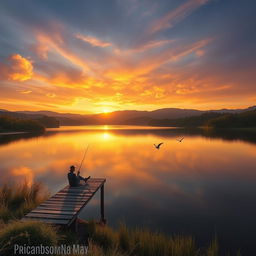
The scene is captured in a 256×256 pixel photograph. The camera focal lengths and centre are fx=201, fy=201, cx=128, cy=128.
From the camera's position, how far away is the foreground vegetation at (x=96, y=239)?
6234 mm

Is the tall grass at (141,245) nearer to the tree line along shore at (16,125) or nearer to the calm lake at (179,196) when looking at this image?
the calm lake at (179,196)

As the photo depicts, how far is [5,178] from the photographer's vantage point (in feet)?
79.9

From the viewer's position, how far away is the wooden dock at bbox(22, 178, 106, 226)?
8680mm

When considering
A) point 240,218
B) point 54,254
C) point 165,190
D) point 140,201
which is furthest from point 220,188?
point 54,254

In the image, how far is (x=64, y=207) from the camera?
988cm

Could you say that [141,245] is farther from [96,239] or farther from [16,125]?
[16,125]

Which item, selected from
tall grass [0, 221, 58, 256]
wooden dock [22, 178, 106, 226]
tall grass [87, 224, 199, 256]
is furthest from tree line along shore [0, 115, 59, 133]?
tall grass [0, 221, 58, 256]

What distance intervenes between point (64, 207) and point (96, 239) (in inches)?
85.0

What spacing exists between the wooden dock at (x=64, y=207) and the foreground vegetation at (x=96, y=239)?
0.58 meters

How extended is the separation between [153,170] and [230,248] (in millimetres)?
18623

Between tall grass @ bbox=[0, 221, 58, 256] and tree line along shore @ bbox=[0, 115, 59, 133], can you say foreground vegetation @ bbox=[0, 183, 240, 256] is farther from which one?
tree line along shore @ bbox=[0, 115, 59, 133]

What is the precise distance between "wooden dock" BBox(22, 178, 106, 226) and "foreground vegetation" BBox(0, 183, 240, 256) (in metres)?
0.58

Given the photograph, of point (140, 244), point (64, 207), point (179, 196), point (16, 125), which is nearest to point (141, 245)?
point (140, 244)

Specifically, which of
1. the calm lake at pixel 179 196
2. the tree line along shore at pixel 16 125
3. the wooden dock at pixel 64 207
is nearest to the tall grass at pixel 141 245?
the wooden dock at pixel 64 207
